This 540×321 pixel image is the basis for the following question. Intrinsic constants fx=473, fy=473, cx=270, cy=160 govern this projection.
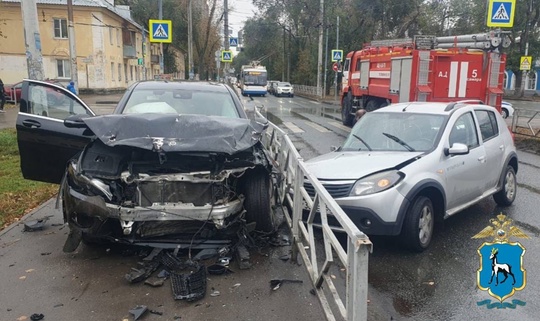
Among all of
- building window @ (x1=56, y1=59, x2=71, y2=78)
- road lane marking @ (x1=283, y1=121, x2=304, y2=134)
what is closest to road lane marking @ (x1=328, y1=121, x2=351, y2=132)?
road lane marking @ (x1=283, y1=121, x2=304, y2=134)

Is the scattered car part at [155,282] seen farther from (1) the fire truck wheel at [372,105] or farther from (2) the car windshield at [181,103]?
(1) the fire truck wheel at [372,105]

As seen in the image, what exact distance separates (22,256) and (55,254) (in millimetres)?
339

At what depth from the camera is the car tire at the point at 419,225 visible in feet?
16.3

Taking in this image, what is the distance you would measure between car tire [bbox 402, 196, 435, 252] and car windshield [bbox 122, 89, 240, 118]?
97.9 inches

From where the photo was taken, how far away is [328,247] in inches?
143

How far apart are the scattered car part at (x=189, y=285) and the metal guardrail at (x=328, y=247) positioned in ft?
3.14

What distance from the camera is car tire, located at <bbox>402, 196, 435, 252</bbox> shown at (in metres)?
4.96

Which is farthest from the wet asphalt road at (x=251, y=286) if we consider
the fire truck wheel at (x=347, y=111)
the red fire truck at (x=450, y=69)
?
the fire truck wheel at (x=347, y=111)

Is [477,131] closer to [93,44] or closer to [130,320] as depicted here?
[130,320]

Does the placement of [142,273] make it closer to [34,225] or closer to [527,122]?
[34,225]

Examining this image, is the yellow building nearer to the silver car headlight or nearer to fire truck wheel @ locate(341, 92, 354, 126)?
fire truck wheel @ locate(341, 92, 354, 126)

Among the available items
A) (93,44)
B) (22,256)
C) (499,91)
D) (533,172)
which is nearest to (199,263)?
(22,256)

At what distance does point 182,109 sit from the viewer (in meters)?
6.12

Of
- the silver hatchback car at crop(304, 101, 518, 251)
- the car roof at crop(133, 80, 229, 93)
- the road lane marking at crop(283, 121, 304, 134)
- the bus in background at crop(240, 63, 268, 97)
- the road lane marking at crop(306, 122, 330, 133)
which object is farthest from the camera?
the bus in background at crop(240, 63, 268, 97)
